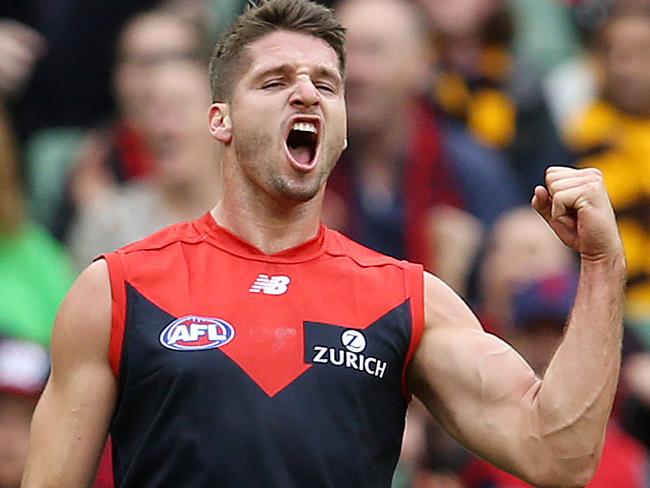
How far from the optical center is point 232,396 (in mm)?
4551

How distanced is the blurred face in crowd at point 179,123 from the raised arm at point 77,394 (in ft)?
10.8

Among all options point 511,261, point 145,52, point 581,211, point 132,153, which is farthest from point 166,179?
point 581,211

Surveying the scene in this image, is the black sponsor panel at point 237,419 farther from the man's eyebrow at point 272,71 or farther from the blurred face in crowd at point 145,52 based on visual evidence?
the blurred face in crowd at point 145,52

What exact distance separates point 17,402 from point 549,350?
7.29 ft

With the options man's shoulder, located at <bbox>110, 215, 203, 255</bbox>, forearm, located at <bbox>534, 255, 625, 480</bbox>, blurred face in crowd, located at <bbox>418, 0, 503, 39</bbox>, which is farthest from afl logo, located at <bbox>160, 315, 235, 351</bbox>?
blurred face in crowd, located at <bbox>418, 0, 503, 39</bbox>

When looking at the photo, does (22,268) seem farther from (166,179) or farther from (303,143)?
(303,143)

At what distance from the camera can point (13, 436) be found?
690 centimetres

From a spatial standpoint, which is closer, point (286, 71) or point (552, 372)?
point (552, 372)

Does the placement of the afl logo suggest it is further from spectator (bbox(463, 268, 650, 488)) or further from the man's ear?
spectator (bbox(463, 268, 650, 488))

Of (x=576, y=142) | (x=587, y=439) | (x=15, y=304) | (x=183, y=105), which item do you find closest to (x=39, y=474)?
(x=587, y=439)

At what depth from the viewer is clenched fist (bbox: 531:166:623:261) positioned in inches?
179

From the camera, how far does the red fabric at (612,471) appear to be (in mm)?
7082

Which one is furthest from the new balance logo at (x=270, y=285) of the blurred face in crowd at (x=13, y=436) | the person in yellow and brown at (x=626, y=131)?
the person in yellow and brown at (x=626, y=131)

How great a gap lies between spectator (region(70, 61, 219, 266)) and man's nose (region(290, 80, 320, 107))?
3163 millimetres
